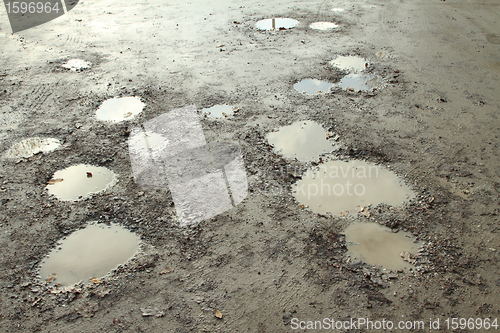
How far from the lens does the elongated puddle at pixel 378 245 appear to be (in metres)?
3.88

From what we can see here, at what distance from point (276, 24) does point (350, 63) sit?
10.6ft

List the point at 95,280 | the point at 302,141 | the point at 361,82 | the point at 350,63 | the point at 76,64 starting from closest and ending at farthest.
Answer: the point at 95,280
the point at 302,141
the point at 361,82
the point at 350,63
the point at 76,64

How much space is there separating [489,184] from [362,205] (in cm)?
180

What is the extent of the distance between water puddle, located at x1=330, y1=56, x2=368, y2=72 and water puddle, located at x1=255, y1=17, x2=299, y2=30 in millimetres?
2562

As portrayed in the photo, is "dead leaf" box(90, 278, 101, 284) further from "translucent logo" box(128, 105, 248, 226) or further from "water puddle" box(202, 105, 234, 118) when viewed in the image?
"water puddle" box(202, 105, 234, 118)

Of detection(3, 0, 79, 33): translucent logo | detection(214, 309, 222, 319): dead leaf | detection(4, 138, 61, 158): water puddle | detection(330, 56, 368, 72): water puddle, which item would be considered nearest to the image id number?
detection(3, 0, 79, 33): translucent logo

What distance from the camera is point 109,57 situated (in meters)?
8.59

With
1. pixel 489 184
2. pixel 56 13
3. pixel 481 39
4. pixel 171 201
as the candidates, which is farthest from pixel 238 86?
pixel 56 13

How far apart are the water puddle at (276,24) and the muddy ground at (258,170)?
0.25 meters

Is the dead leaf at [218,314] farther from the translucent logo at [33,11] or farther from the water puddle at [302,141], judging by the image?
the translucent logo at [33,11]

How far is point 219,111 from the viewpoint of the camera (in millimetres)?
6465

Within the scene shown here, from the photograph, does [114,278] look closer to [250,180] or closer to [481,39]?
[250,180]

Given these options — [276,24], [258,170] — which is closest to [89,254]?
[258,170]
